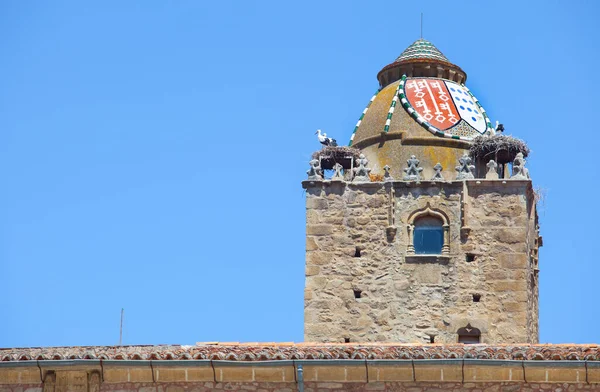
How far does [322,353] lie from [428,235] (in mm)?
12911

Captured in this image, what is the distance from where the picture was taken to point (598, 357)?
22.5m

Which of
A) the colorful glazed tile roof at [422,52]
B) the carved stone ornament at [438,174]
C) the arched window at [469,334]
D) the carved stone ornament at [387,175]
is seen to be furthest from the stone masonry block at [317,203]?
the colorful glazed tile roof at [422,52]

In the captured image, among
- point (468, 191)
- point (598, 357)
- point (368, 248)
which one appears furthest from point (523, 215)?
point (598, 357)

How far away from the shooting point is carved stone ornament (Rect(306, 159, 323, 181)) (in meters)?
36.2

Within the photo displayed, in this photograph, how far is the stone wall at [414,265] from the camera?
114 ft

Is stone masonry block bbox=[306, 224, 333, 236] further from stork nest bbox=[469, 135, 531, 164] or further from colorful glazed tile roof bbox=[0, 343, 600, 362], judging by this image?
colorful glazed tile roof bbox=[0, 343, 600, 362]

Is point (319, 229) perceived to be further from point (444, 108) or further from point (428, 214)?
point (444, 108)

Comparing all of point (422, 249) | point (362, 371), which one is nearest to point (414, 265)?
point (422, 249)

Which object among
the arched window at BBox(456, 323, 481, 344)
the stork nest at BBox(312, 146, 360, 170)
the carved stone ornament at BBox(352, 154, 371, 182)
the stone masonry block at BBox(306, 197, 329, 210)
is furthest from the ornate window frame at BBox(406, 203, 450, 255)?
the stork nest at BBox(312, 146, 360, 170)

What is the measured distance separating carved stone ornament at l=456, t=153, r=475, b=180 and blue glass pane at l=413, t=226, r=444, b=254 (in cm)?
124

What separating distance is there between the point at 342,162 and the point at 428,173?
6.52ft

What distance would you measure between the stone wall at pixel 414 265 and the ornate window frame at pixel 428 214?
0.04m

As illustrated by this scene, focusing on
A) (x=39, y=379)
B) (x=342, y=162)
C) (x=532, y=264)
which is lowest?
(x=39, y=379)

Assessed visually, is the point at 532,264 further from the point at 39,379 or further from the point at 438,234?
the point at 39,379
